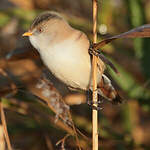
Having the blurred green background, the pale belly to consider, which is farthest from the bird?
the blurred green background

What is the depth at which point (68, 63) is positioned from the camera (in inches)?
57.9

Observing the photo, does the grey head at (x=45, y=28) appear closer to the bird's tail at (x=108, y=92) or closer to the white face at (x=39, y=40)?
the white face at (x=39, y=40)

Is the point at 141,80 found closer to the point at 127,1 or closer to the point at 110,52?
the point at 110,52

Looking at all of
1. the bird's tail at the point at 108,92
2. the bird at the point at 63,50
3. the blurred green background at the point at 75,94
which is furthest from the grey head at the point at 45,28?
the bird's tail at the point at 108,92

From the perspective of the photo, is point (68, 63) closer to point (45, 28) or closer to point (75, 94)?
point (45, 28)

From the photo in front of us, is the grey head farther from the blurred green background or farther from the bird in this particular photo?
the blurred green background

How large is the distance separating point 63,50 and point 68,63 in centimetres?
6

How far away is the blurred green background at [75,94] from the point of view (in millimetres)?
2279

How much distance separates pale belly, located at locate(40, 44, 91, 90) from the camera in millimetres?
1474

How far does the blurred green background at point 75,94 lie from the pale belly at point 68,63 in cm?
24

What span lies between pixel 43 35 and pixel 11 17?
1.12m

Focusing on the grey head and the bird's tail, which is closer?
the grey head

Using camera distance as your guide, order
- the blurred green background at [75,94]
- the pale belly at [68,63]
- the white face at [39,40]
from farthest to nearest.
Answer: the blurred green background at [75,94] < the white face at [39,40] < the pale belly at [68,63]

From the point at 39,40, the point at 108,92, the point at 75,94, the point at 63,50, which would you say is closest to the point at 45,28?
the point at 39,40
